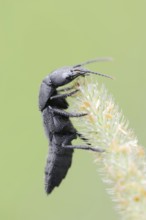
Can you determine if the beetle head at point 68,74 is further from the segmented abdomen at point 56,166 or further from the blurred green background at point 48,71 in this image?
the blurred green background at point 48,71

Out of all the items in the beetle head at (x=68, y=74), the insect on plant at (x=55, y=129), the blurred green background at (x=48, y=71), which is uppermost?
the beetle head at (x=68, y=74)

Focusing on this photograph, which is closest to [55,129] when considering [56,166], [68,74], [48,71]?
[56,166]

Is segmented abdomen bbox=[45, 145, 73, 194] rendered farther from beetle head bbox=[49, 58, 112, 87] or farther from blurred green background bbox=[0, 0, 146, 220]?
blurred green background bbox=[0, 0, 146, 220]

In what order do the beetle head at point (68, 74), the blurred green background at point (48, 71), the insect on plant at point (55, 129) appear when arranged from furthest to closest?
the blurred green background at point (48, 71)
the insect on plant at point (55, 129)
the beetle head at point (68, 74)

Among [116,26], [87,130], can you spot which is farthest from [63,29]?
[87,130]

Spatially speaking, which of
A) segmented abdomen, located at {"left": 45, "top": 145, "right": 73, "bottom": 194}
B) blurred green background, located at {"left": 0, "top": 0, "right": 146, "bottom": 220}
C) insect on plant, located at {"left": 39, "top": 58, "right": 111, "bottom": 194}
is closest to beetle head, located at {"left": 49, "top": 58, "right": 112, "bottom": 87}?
insect on plant, located at {"left": 39, "top": 58, "right": 111, "bottom": 194}

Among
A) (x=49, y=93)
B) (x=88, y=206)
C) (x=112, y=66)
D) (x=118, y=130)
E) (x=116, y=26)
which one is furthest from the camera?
(x=116, y=26)

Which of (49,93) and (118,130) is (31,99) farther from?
(118,130)

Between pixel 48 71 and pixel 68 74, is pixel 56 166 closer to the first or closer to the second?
pixel 68 74

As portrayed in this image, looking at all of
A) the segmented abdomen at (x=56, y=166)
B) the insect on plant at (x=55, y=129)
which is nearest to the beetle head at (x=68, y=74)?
the insect on plant at (x=55, y=129)
